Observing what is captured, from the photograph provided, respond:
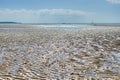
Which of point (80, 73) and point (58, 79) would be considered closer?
point (58, 79)

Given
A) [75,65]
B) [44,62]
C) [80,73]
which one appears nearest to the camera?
[80,73]

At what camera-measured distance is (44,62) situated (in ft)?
46.7

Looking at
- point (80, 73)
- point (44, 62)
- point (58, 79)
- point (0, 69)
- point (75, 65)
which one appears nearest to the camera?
point (58, 79)

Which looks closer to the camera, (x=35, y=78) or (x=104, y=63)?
(x=35, y=78)

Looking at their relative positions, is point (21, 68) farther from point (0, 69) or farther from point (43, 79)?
point (43, 79)

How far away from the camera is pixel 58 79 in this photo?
9.99 meters

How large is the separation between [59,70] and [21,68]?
209 centimetres

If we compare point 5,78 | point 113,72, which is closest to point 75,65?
point 113,72

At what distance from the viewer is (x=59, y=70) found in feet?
39.0

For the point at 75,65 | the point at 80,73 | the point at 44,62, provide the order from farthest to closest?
the point at 44,62
the point at 75,65
the point at 80,73

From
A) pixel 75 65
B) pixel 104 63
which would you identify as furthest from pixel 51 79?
pixel 104 63

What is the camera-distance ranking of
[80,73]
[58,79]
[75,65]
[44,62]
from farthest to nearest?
[44,62] < [75,65] < [80,73] < [58,79]

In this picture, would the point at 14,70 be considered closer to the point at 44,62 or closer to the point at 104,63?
the point at 44,62

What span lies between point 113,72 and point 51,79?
3.33m
